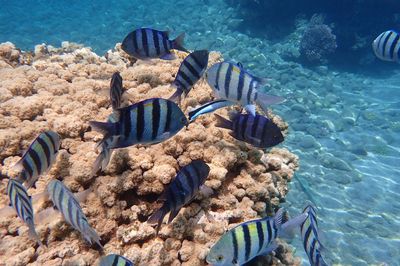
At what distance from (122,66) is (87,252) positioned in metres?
3.45

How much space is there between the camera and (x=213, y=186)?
10.5ft

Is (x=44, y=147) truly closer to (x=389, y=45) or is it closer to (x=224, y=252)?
(x=224, y=252)

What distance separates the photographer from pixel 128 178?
3.07 metres

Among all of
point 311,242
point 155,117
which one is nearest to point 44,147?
point 155,117

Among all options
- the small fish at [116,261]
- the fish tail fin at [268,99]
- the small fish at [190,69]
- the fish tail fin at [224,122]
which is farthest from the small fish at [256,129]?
the small fish at [116,261]

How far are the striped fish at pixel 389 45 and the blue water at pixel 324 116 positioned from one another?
3321 mm

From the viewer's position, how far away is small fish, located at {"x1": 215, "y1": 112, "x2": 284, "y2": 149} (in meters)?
3.09

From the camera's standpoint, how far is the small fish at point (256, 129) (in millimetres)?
3092

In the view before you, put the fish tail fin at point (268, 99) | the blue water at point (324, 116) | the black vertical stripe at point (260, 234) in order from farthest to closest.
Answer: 1. the blue water at point (324, 116)
2. the fish tail fin at point (268, 99)
3. the black vertical stripe at point (260, 234)

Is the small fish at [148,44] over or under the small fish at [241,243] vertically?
over

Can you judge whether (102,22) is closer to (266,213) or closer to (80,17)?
(80,17)

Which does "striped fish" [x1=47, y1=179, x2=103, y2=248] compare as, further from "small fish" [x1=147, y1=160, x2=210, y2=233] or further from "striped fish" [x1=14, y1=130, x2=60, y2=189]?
"small fish" [x1=147, y1=160, x2=210, y2=233]

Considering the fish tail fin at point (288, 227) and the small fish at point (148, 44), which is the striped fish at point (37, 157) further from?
the fish tail fin at point (288, 227)

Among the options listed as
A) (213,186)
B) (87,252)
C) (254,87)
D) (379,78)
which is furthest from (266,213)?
(379,78)
